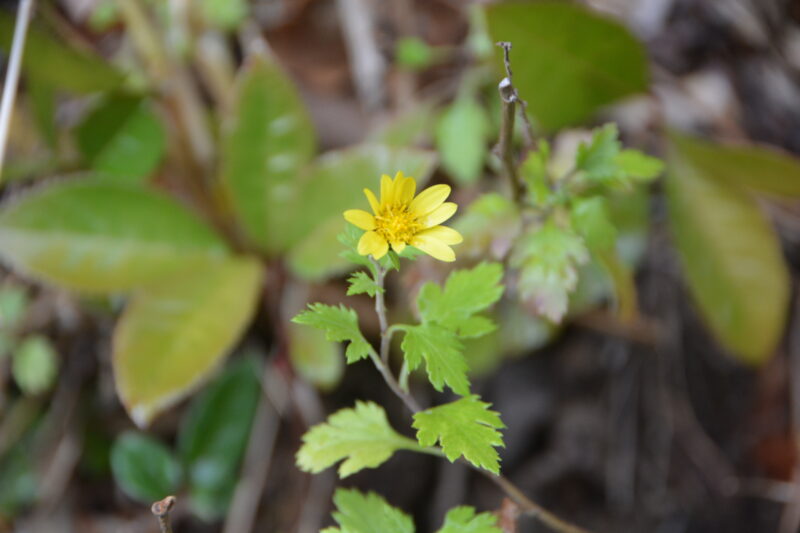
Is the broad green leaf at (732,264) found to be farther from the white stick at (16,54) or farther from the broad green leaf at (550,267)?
the white stick at (16,54)

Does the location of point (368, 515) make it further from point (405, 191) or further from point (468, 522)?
point (405, 191)

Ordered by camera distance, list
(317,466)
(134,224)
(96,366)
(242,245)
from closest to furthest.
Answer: (317,466)
(134,224)
(242,245)
(96,366)

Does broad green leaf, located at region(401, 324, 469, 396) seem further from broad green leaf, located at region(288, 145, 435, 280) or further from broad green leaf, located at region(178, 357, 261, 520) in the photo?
broad green leaf, located at region(178, 357, 261, 520)

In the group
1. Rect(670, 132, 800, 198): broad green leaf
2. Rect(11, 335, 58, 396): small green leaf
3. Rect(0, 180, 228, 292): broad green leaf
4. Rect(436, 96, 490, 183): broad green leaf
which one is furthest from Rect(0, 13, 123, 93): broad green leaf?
Rect(670, 132, 800, 198): broad green leaf

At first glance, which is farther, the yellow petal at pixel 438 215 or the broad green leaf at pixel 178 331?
the broad green leaf at pixel 178 331

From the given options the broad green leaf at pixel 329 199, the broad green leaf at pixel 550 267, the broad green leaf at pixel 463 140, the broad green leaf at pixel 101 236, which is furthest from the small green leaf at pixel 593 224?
the broad green leaf at pixel 101 236

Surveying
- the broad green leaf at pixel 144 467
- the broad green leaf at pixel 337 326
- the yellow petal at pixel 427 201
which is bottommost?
the broad green leaf at pixel 144 467

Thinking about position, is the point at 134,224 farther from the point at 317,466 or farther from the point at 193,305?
the point at 317,466

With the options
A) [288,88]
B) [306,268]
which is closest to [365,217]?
[306,268]
